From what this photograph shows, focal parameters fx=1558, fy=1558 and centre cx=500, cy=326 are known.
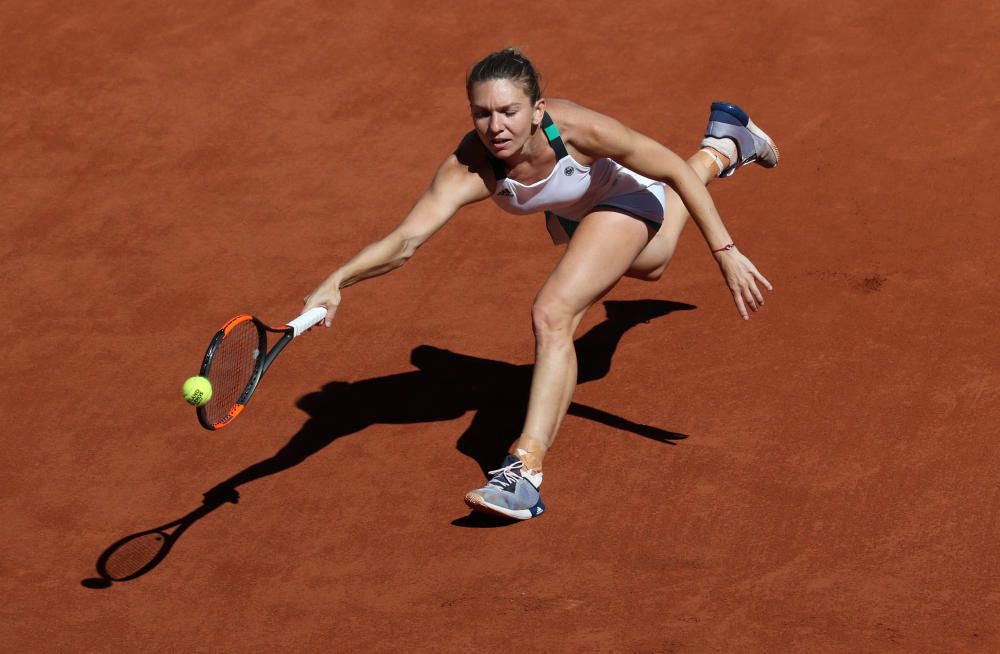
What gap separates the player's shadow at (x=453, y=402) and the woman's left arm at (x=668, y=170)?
32.7 inches

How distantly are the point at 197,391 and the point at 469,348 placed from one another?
208 cm

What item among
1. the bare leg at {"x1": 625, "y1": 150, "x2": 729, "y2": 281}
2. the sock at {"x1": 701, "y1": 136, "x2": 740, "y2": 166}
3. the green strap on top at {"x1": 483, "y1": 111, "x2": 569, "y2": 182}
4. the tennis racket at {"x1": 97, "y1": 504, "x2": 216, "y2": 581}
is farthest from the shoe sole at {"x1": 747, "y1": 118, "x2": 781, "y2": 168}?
the tennis racket at {"x1": 97, "y1": 504, "x2": 216, "y2": 581}

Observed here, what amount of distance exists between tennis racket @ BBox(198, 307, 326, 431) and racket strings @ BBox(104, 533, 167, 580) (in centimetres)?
69

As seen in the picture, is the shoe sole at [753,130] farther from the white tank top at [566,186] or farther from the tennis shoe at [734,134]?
the white tank top at [566,186]

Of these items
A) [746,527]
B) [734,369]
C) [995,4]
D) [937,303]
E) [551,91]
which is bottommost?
[746,527]

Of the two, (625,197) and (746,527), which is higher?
(625,197)

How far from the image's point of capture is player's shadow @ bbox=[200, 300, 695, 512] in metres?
6.51

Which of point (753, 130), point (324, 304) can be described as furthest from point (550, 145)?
point (753, 130)

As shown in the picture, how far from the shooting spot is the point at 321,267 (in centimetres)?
784

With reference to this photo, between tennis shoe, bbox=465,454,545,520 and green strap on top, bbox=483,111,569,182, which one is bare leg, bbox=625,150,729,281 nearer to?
green strap on top, bbox=483,111,569,182

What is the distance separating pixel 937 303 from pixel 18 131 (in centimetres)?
533

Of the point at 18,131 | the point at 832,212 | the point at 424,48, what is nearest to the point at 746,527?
the point at 832,212

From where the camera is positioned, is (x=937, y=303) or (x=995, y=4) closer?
(x=937, y=303)

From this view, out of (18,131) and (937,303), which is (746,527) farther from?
(18,131)
